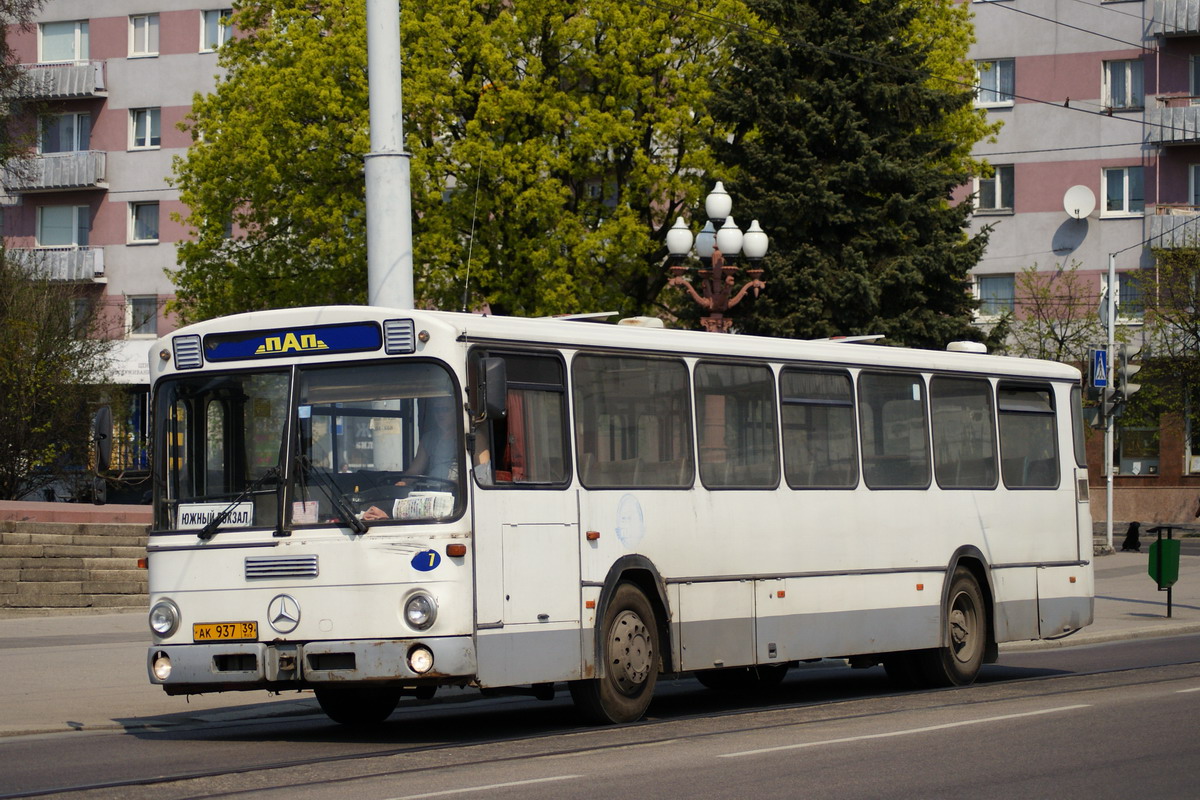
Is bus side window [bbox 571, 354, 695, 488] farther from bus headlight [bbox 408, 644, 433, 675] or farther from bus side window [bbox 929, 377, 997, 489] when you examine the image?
bus side window [bbox 929, 377, 997, 489]

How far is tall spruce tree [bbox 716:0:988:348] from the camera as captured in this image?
35.5 meters

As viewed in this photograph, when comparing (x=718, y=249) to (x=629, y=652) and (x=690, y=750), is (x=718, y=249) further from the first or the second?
(x=690, y=750)

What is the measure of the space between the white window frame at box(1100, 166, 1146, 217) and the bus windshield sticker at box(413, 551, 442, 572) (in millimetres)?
44136

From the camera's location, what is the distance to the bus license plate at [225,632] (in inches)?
465

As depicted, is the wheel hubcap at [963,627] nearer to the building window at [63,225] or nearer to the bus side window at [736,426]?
the bus side window at [736,426]

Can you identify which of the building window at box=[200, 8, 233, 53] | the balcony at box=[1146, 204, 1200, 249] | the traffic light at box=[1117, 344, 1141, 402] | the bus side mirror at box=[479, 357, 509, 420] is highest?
the building window at box=[200, 8, 233, 53]

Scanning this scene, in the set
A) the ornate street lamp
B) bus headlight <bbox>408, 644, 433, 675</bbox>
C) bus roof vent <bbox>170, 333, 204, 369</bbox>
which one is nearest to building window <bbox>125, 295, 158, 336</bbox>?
the ornate street lamp

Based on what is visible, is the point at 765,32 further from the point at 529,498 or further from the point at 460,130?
the point at 529,498

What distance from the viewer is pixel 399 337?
38.6ft

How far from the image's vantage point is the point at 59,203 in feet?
195

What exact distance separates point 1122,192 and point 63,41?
3350cm

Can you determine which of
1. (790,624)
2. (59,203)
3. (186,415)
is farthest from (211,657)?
(59,203)

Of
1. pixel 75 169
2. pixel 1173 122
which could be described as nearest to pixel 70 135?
pixel 75 169

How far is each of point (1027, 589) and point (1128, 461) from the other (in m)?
37.9
